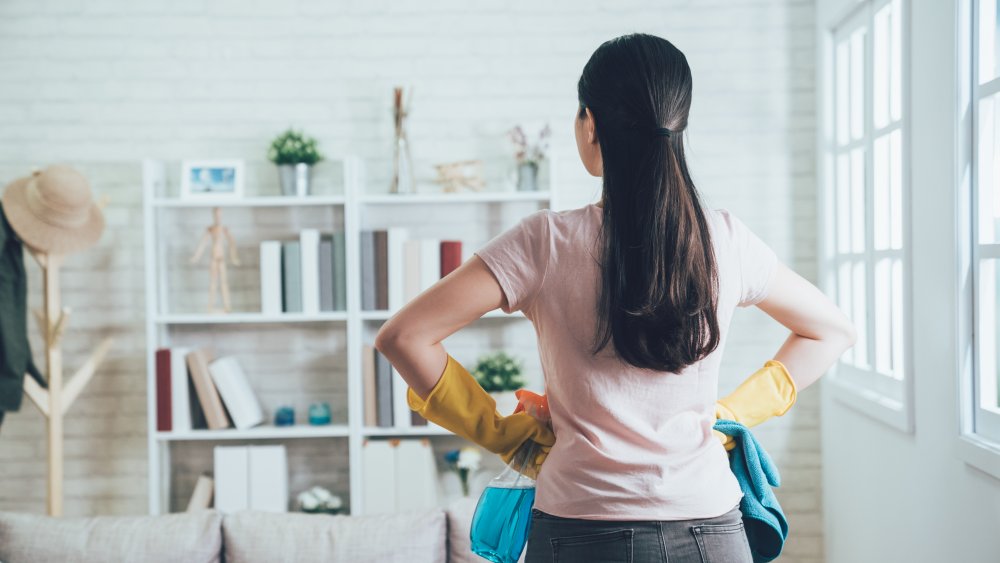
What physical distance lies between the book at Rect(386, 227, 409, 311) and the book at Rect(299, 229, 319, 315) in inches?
11.1

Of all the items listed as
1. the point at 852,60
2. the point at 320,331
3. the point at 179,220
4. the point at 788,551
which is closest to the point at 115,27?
the point at 179,220

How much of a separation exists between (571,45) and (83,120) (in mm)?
2054

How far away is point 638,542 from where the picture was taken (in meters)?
1.14

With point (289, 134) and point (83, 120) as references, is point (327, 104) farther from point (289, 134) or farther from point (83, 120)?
point (83, 120)

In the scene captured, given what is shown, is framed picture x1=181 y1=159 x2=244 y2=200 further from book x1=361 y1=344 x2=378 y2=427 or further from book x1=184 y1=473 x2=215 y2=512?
book x1=184 y1=473 x2=215 y2=512

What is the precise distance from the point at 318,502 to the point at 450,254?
3.61 feet

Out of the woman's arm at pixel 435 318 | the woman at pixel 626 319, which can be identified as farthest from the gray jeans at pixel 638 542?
the woman's arm at pixel 435 318

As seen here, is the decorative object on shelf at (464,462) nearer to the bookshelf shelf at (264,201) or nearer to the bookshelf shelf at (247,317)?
the bookshelf shelf at (247,317)

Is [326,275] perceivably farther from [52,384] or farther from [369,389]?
[52,384]

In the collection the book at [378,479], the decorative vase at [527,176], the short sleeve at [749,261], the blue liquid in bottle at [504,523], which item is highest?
the decorative vase at [527,176]

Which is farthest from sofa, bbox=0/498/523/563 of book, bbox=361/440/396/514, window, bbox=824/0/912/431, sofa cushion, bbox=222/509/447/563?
window, bbox=824/0/912/431

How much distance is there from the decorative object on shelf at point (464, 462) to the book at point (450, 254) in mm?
713

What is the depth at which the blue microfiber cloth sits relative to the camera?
4.48 ft

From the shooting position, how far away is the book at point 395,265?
10.7 feet
